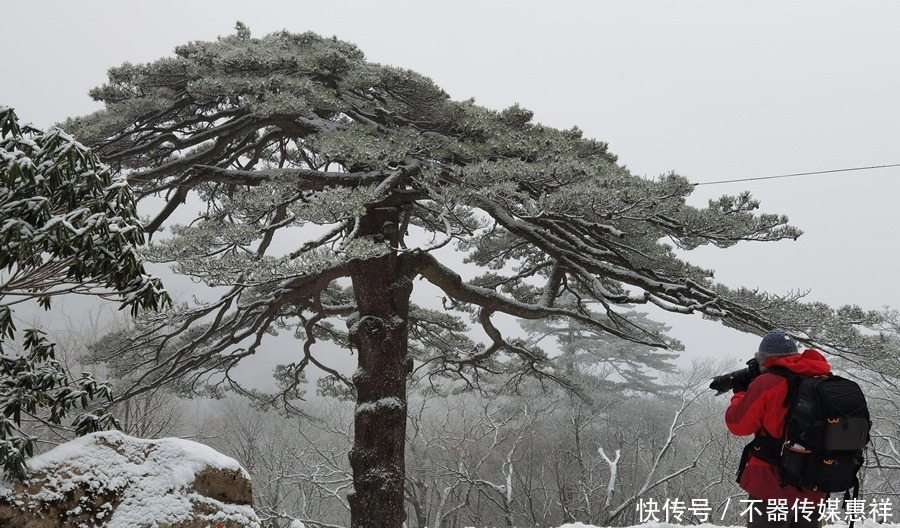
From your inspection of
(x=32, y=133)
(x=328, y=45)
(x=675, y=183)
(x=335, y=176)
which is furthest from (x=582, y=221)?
(x=32, y=133)

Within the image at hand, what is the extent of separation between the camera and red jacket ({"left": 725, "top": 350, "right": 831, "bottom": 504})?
2.78 meters

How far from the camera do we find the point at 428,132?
6176mm

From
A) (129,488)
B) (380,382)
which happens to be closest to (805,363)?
(129,488)

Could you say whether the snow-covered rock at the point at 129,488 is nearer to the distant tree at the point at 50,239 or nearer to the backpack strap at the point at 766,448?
the distant tree at the point at 50,239

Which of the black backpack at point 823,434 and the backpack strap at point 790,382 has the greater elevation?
the backpack strap at point 790,382

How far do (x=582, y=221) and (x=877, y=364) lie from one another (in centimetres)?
285

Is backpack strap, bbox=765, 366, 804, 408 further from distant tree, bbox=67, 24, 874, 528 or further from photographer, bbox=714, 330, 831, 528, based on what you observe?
distant tree, bbox=67, 24, 874, 528

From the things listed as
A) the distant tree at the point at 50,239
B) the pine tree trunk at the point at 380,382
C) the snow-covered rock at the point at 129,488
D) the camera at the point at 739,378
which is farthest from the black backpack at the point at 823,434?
the pine tree trunk at the point at 380,382

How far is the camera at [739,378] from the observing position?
3.13 meters

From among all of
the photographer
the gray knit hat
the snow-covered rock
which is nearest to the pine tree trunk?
the snow-covered rock

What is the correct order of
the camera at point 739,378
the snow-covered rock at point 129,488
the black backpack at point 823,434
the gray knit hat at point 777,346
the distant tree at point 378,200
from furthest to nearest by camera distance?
the distant tree at point 378,200, the camera at point 739,378, the gray knit hat at point 777,346, the black backpack at point 823,434, the snow-covered rock at point 129,488

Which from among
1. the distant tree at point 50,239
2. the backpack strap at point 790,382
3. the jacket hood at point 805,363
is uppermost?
the distant tree at point 50,239

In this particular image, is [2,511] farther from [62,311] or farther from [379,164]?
[62,311]

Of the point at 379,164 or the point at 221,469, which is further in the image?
the point at 379,164
